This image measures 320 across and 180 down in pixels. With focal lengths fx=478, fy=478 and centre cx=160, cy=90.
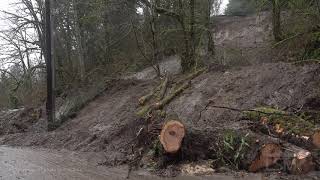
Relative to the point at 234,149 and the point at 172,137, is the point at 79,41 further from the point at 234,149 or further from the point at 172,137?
the point at 234,149

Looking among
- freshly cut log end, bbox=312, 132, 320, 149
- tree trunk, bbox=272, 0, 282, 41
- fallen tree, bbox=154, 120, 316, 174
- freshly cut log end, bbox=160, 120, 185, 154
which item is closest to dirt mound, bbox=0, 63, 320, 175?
fallen tree, bbox=154, 120, 316, 174

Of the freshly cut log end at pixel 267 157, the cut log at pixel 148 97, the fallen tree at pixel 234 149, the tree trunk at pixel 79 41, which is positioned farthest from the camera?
the tree trunk at pixel 79 41

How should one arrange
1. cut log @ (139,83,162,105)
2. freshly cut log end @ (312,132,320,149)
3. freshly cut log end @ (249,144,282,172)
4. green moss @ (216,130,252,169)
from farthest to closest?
1. cut log @ (139,83,162,105)
2. green moss @ (216,130,252,169)
3. freshly cut log end @ (312,132,320,149)
4. freshly cut log end @ (249,144,282,172)

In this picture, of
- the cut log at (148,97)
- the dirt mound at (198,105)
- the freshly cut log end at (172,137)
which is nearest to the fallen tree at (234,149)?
the freshly cut log end at (172,137)

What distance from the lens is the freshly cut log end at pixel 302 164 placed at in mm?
9352

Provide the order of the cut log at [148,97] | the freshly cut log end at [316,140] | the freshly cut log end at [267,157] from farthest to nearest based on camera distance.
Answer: the cut log at [148,97] < the freshly cut log end at [316,140] < the freshly cut log end at [267,157]

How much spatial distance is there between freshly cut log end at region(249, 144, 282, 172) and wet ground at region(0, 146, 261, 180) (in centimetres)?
43

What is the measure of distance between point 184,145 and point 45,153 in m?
6.82

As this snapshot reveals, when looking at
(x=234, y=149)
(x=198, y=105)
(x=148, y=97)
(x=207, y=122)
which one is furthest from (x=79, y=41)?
(x=234, y=149)

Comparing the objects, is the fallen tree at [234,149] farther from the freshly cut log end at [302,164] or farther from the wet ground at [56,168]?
the wet ground at [56,168]

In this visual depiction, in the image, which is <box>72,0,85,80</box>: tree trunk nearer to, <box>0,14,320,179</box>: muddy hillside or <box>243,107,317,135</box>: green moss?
<box>0,14,320,179</box>: muddy hillside

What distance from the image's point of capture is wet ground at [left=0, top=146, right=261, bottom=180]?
10.9 meters

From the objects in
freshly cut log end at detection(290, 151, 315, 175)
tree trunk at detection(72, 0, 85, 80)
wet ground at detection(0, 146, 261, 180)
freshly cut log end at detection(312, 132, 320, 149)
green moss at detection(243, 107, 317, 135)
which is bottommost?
wet ground at detection(0, 146, 261, 180)

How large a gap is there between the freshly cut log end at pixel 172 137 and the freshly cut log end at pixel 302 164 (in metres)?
2.61
